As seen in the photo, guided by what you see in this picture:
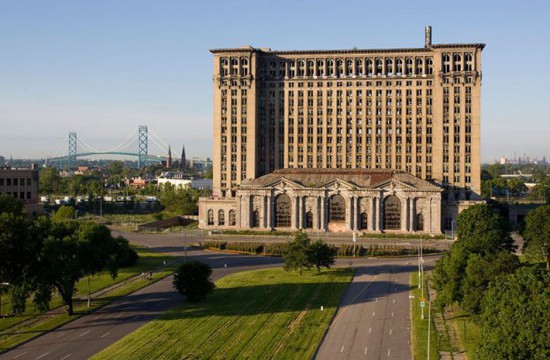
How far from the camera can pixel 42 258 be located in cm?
7656

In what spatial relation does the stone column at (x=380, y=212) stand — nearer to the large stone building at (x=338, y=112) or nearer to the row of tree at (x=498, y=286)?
the large stone building at (x=338, y=112)

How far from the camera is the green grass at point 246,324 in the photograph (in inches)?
2571

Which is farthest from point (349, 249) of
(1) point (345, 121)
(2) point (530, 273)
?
(2) point (530, 273)

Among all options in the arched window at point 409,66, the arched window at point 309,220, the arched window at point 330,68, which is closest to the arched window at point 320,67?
the arched window at point 330,68

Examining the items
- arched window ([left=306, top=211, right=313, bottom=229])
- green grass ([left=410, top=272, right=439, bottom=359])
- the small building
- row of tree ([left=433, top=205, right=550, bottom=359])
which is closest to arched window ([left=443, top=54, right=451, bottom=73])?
the small building

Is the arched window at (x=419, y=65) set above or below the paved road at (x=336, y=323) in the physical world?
above

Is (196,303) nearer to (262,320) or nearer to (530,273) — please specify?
(262,320)

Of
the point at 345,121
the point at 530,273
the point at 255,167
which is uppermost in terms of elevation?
the point at 345,121

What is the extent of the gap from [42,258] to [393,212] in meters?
105

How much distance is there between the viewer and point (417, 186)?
531 feet

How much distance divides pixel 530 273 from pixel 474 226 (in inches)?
2312

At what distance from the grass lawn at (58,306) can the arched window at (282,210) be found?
178ft

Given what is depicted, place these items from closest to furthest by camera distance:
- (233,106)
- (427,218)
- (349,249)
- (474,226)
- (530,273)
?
(530,273) < (474,226) < (349,249) < (427,218) < (233,106)

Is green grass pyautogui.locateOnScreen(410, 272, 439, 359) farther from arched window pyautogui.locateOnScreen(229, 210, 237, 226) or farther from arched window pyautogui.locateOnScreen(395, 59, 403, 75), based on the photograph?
arched window pyautogui.locateOnScreen(395, 59, 403, 75)
